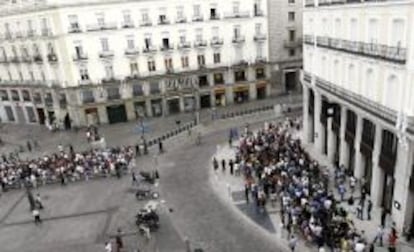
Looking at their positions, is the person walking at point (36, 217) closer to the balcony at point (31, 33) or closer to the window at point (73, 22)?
the window at point (73, 22)

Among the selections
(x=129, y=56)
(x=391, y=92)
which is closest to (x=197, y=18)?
(x=129, y=56)

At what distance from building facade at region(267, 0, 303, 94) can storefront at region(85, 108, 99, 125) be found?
81.3 ft

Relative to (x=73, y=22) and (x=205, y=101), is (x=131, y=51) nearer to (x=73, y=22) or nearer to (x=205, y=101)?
(x=73, y=22)

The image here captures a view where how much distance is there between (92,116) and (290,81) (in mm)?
28454

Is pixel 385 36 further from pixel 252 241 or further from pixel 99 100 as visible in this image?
pixel 99 100

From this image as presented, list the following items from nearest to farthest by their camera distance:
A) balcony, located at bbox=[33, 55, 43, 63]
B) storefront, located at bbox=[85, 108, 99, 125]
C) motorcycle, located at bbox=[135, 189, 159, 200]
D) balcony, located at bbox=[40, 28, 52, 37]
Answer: motorcycle, located at bbox=[135, 189, 159, 200]
balcony, located at bbox=[40, 28, 52, 37]
balcony, located at bbox=[33, 55, 43, 63]
storefront, located at bbox=[85, 108, 99, 125]

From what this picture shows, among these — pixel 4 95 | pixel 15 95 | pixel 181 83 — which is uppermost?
pixel 181 83

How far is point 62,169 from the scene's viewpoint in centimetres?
3919

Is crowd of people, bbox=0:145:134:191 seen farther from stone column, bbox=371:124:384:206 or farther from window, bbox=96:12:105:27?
stone column, bbox=371:124:384:206

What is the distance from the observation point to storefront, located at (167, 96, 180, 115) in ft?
191

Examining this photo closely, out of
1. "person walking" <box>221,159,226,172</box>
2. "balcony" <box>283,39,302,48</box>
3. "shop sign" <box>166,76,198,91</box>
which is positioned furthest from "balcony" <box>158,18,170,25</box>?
"person walking" <box>221,159,226,172</box>

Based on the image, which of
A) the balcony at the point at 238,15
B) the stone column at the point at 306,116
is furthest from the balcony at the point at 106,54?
the stone column at the point at 306,116

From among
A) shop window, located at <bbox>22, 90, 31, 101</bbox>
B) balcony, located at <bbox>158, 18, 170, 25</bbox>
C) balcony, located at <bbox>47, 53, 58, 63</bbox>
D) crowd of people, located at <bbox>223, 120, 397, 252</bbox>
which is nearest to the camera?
crowd of people, located at <bbox>223, 120, 397, 252</bbox>

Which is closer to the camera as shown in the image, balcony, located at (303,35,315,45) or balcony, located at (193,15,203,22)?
balcony, located at (303,35,315,45)
